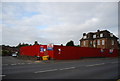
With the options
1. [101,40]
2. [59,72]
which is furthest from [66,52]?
[101,40]

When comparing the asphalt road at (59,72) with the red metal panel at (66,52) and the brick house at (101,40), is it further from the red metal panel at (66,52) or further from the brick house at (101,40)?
the brick house at (101,40)

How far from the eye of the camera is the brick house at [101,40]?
156 feet

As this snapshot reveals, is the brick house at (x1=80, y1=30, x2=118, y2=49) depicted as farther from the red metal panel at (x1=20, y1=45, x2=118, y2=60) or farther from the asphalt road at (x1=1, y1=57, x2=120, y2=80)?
the asphalt road at (x1=1, y1=57, x2=120, y2=80)

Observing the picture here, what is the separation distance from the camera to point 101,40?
4944cm

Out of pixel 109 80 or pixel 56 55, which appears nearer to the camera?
pixel 109 80

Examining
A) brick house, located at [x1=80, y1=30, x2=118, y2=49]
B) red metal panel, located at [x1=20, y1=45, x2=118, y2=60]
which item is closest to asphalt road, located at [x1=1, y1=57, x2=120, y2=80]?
red metal panel, located at [x1=20, y1=45, x2=118, y2=60]

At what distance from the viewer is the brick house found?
156ft

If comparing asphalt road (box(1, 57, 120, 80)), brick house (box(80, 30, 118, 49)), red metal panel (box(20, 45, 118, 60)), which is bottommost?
asphalt road (box(1, 57, 120, 80))

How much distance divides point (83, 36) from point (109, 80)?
5188cm

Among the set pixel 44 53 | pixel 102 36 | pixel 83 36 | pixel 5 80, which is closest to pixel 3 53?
pixel 44 53

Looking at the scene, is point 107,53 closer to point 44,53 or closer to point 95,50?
point 95,50

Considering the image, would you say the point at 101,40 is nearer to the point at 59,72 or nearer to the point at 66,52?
the point at 66,52

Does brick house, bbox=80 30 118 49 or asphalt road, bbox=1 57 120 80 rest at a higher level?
brick house, bbox=80 30 118 49

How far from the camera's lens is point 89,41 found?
54.4 m
